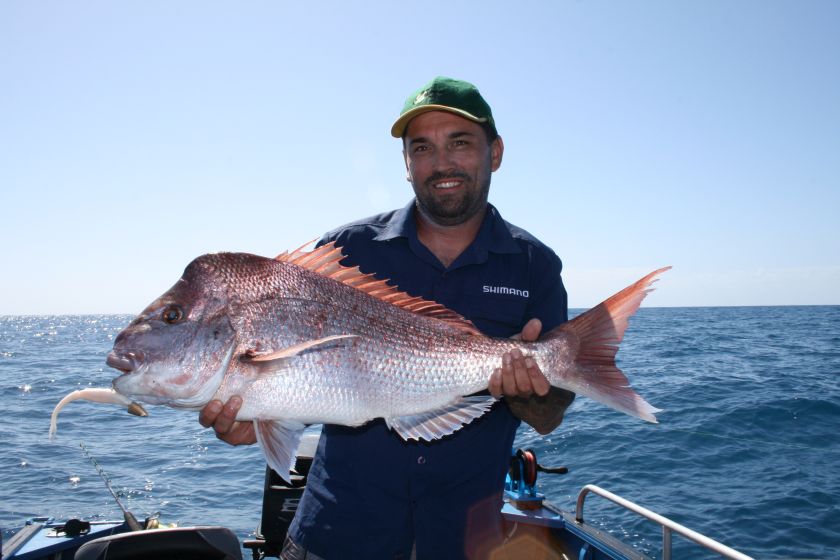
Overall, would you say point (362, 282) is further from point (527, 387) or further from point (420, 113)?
point (420, 113)

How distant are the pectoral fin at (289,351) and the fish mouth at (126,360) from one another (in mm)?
521

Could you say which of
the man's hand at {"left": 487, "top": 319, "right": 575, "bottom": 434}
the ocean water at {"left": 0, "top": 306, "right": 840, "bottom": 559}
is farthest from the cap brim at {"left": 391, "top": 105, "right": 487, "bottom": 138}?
the ocean water at {"left": 0, "top": 306, "right": 840, "bottom": 559}

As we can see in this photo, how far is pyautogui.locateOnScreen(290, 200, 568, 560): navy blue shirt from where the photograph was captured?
9.92ft

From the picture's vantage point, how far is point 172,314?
9.20 feet

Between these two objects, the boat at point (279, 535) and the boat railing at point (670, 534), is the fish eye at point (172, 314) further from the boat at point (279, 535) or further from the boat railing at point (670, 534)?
the boat railing at point (670, 534)

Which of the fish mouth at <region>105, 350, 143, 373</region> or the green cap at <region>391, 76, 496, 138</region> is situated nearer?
the fish mouth at <region>105, 350, 143, 373</region>

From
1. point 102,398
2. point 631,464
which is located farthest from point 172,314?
point 631,464

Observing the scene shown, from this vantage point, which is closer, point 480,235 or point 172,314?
point 172,314

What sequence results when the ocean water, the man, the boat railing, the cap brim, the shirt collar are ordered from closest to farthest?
the man
the cap brim
the shirt collar
the boat railing
the ocean water

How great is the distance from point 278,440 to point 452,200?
1.73 meters

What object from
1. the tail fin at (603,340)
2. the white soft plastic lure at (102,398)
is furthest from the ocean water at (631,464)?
the white soft plastic lure at (102,398)

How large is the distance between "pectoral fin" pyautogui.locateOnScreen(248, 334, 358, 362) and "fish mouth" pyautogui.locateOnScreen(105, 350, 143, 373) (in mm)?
521

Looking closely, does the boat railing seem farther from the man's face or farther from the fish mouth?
the fish mouth

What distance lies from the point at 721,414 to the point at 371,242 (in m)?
13.8
